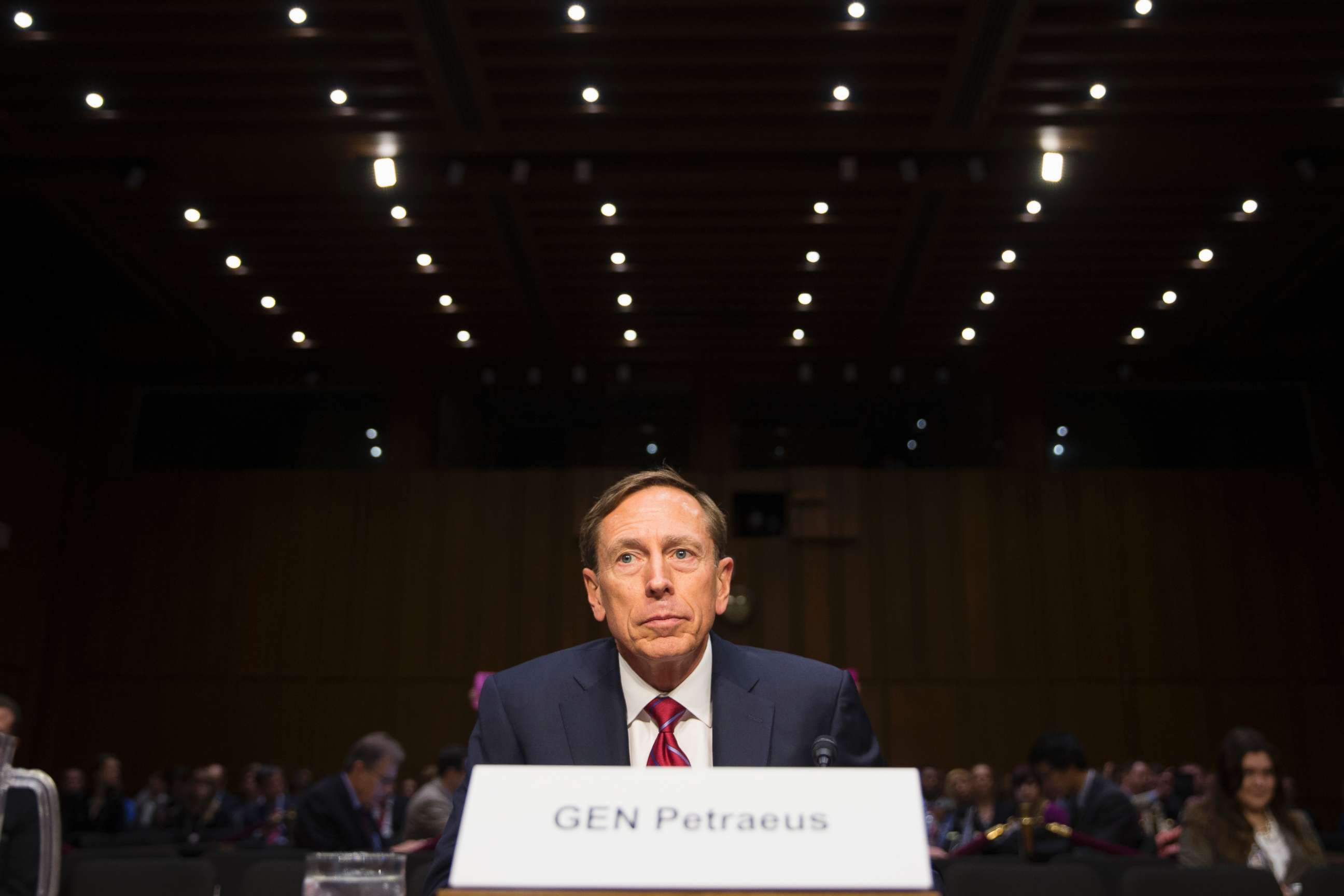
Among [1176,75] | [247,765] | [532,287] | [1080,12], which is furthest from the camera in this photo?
[247,765]

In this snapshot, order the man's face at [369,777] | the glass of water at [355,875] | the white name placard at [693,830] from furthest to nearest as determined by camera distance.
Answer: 1. the man's face at [369,777]
2. the glass of water at [355,875]
3. the white name placard at [693,830]

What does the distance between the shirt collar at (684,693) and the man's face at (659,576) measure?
4 centimetres

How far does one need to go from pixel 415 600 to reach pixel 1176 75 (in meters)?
9.24

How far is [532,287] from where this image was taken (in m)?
12.0

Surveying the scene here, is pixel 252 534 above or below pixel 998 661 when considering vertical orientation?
above

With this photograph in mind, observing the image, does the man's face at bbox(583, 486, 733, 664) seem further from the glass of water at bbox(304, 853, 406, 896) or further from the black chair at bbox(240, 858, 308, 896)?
the black chair at bbox(240, 858, 308, 896)

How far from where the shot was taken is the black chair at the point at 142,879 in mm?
3461

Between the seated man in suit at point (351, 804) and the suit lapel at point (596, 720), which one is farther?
the seated man in suit at point (351, 804)

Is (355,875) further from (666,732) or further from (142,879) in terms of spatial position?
(142,879)

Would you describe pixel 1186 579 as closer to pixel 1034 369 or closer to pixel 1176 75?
pixel 1034 369

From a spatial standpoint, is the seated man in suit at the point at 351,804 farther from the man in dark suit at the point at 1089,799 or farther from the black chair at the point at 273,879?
the man in dark suit at the point at 1089,799

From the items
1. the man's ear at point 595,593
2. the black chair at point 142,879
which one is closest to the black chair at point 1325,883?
the man's ear at point 595,593

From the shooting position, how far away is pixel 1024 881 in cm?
345

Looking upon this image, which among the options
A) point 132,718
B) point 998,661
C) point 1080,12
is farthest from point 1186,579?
point 132,718
